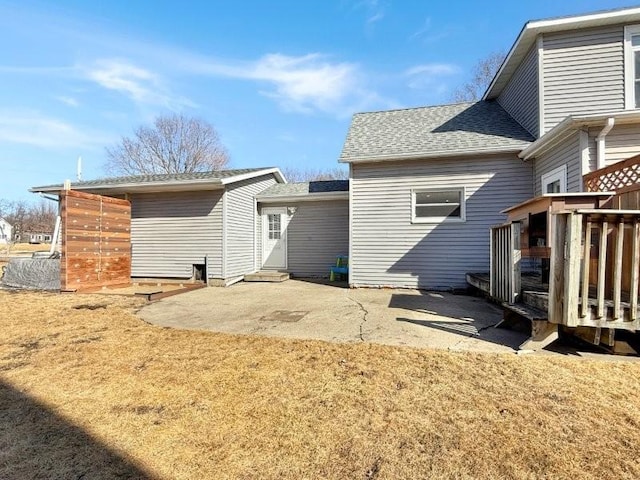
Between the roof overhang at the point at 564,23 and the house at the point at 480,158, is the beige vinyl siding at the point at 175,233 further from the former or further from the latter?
the roof overhang at the point at 564,23

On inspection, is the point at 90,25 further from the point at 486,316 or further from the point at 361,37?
the point at 486,316

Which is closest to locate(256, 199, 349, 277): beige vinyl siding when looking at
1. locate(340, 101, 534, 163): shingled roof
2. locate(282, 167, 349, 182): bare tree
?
locate(340, 101, 534, 163): shingled roof

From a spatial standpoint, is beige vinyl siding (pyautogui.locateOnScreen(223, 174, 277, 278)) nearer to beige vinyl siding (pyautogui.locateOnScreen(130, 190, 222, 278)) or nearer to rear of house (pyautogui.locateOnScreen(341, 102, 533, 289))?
beige vinyl siding (pyautogui.locateOnScreen(130, 190, 222, 278))

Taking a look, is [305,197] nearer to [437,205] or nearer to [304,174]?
[437,205]

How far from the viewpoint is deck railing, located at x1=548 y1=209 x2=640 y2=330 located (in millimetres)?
3158

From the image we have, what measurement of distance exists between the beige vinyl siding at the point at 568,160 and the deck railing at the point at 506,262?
1.99m

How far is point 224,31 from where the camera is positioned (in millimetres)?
10750

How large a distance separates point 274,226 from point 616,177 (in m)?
9.08

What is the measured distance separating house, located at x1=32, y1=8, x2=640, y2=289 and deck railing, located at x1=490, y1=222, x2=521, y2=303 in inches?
79.2

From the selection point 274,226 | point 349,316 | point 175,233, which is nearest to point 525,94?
point 349,316

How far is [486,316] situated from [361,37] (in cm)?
1171

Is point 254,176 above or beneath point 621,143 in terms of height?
above

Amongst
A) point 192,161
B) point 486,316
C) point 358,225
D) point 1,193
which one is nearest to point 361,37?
point 358,225

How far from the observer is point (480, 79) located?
64.6ft
